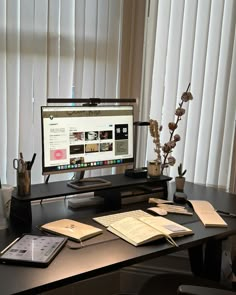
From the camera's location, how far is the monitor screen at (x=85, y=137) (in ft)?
5.76

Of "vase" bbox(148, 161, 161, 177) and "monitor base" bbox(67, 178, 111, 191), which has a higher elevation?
"vase" bbox(148, 161, 161, 177)

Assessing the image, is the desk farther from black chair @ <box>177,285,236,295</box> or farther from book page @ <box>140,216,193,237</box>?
black chair @ <box>177,285,236,295</box>

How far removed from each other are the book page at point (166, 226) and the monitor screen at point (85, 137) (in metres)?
0.40

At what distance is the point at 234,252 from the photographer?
93.0 inches

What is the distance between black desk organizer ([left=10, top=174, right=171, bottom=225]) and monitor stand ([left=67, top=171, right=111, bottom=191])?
0.7 inches

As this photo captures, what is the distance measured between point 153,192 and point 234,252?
0.72 metres

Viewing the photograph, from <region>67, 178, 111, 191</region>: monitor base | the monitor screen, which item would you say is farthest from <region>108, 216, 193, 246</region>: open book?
the monitor screen

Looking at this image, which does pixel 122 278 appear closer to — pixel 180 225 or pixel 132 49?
pixel 180 225

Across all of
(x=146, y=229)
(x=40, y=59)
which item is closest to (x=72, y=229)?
(x=146, y=229)

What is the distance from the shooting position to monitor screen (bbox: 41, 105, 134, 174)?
5.76 ft

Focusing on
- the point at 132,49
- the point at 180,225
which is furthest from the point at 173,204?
the point at 132,49

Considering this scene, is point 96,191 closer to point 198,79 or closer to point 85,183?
point 85,183

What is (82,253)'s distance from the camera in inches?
55.0

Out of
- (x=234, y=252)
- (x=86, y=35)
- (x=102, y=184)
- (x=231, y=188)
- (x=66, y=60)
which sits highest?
(x=86, y=35)
